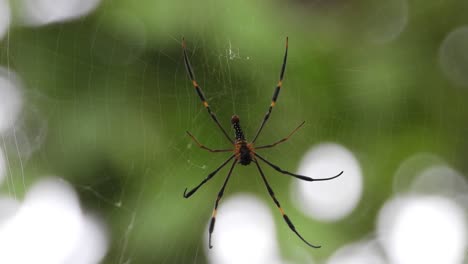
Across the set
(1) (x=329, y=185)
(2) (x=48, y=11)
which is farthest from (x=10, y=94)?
(1) (x=329, y=185)

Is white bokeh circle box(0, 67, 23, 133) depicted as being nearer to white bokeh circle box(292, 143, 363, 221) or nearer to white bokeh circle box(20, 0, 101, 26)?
white bokeh circle box(20, 0, 101, 26)

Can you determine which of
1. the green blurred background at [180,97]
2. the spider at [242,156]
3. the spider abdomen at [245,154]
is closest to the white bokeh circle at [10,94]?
the green blurred background at [180,97]

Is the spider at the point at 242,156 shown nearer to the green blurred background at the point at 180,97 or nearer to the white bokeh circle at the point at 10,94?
the green blurred background at the point at 180,97

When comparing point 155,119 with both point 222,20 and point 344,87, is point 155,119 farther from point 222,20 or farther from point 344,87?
point 344,87

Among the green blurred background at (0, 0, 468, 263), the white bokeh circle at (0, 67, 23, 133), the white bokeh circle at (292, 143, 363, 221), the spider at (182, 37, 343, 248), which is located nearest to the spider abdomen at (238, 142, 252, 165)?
the spider at (182, 37, 343, 248)

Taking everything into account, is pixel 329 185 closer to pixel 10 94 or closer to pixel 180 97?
pixel 180 97
